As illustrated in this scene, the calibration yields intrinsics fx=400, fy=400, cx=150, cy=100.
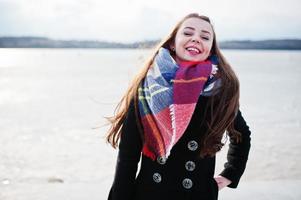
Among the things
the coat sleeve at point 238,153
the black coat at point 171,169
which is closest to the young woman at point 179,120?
the black coat at point 171,169

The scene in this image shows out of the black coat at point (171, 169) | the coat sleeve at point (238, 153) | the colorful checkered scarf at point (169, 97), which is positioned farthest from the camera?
the coat sleeve at point (238, 153)

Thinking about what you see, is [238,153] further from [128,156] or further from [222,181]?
[128,156]

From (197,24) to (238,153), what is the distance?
0.67m

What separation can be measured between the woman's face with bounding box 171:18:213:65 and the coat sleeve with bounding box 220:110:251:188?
0.37 m

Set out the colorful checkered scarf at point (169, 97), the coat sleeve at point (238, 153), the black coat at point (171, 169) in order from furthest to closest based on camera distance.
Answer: the coat sleeve at point (238, 153) < the black coat at point (171, 169) < the colorful checkered scarf at point (169, 97)

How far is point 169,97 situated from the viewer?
1661 mm

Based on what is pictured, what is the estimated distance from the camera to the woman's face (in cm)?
179

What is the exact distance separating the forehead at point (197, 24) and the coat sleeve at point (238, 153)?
435 millimetres

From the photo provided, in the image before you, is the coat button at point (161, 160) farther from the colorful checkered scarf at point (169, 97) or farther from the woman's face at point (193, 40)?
the woman's face at point (193, 40)

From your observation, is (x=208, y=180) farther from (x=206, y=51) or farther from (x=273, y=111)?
(x=273, y=111)

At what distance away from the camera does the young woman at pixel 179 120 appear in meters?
1.66

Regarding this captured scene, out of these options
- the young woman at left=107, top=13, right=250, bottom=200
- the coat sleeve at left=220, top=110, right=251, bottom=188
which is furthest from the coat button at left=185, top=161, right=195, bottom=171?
the coat sleeve at left=220, top=110, right=251, bottom=188

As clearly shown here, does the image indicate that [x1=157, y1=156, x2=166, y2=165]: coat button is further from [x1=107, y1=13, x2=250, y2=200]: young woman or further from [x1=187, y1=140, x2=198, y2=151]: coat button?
[x1=187, y1=140, x2=198, y2=151]: coat button

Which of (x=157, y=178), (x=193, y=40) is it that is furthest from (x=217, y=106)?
(x=157, y=178)
